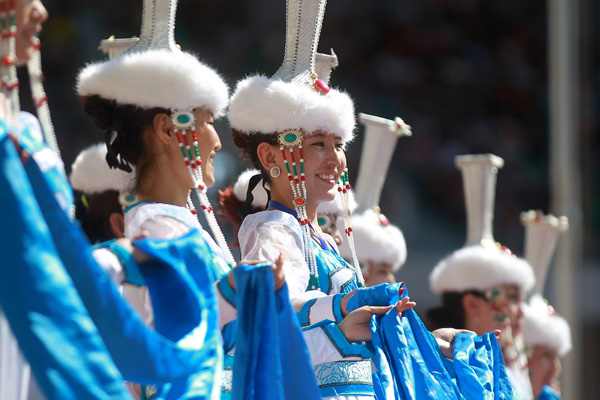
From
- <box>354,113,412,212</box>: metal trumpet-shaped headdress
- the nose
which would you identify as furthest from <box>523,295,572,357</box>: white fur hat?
the nose

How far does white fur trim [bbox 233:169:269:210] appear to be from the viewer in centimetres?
337

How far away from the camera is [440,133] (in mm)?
8664

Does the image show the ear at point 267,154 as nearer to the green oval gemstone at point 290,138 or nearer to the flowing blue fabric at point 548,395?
the green oval gemstone at point 290,138

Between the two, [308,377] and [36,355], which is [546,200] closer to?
[308,377]

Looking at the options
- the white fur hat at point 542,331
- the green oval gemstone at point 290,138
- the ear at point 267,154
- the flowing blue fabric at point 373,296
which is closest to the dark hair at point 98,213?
the ear at point 267,154

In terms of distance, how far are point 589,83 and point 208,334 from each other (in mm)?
7565

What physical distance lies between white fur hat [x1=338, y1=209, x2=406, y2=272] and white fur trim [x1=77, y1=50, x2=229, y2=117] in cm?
165

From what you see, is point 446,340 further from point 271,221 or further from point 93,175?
point 93,175

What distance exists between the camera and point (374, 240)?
404cm

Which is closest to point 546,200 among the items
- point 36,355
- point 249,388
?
point 249,388

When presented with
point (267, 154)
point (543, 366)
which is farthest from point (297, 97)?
point (543, 366)

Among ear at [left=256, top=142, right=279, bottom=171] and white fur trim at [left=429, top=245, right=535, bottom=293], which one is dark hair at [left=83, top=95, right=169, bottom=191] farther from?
white fur trim at [left=429, top=245, right=535, bottom=293]

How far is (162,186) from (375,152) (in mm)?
1660

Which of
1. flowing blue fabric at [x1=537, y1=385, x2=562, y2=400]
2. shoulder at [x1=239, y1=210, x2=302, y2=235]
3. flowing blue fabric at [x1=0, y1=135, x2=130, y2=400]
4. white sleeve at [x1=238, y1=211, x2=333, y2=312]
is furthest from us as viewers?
flowing blue fabric at [x1=537, y1=385, x2=562, y2=400]
